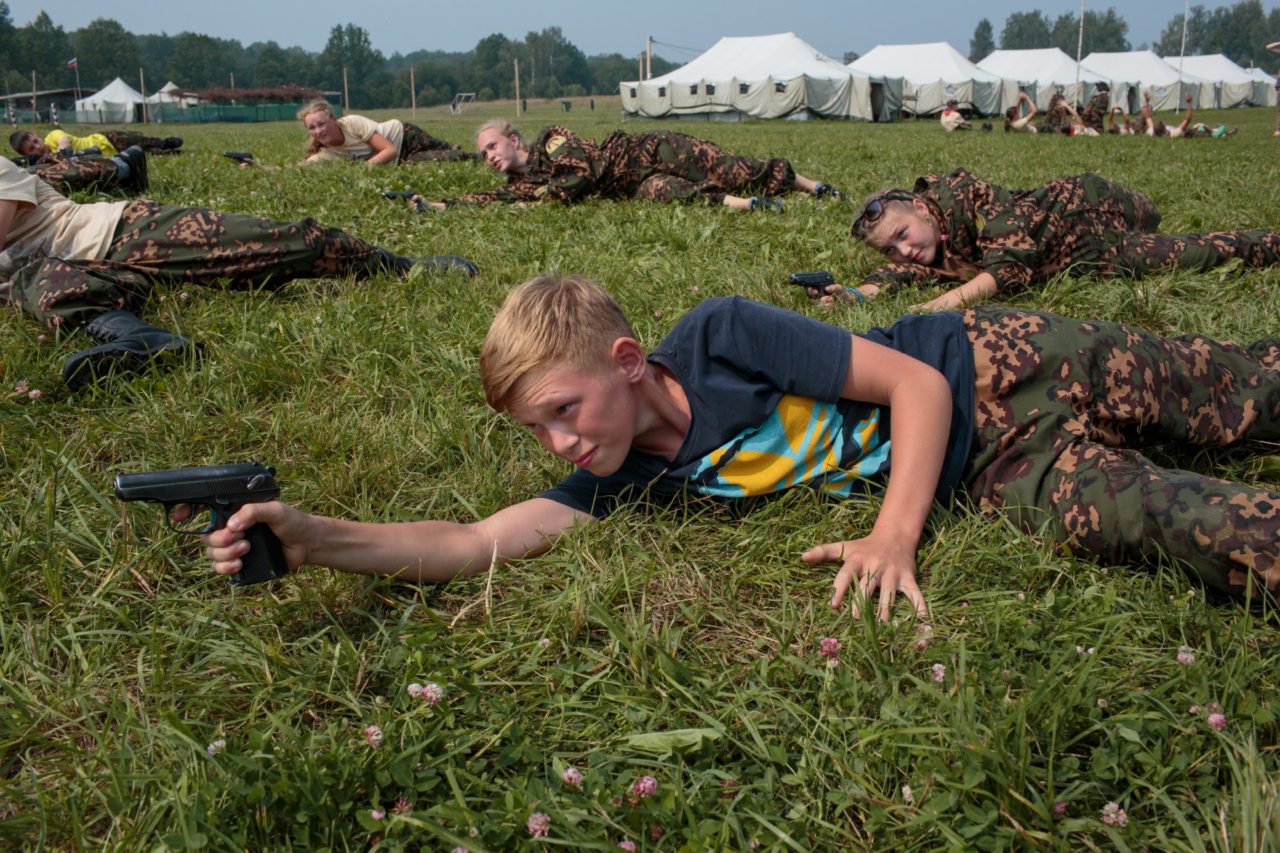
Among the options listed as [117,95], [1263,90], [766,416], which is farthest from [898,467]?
[117,95]

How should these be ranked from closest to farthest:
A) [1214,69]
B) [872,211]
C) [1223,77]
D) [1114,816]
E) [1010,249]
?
[1114,816] < [1010,249] < [872,211] < [1223,77] < [1214,69]

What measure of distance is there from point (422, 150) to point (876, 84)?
35.8 metres

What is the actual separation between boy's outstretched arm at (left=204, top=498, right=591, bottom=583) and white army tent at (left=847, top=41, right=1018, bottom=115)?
49063 mm

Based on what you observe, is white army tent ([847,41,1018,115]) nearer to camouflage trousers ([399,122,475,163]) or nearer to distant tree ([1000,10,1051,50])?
camouflage trousers ([399,122,475,163])

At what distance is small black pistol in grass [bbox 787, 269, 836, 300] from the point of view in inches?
176

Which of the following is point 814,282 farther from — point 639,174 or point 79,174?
point 79,174

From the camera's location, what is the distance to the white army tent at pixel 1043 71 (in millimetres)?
53719

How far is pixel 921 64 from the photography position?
51.6 m

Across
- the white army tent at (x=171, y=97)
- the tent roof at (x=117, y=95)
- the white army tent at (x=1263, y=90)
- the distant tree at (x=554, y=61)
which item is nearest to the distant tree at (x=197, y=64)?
the distant tree at (x=554, y=61)

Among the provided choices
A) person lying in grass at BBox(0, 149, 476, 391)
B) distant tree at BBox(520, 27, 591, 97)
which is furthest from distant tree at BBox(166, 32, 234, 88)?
person lying in grass at BBox(0, 149, 476, 391)

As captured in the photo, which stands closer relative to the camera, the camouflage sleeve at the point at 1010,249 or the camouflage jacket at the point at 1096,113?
the camouflage sleeve at the point at 1010,249

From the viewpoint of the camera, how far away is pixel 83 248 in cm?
443

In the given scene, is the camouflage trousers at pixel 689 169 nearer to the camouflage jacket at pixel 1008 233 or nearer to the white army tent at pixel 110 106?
the camouflage jacket at pixel 1008 233

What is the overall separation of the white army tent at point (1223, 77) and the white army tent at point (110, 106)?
236 ft
